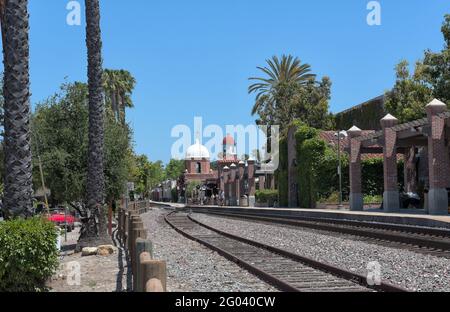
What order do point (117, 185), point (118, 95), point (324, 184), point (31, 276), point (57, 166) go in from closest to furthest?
point (31, 276) < point (57, 166) < point (117, 185) < point (324, 184) < point (118, 95)

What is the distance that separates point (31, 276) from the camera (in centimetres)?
1011

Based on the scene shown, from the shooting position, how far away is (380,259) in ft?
47.4

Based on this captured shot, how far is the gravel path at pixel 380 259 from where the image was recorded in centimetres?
1096

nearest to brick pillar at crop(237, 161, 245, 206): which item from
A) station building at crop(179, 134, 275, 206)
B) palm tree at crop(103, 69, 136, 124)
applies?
station building at crop(179, 134, 275, 206)

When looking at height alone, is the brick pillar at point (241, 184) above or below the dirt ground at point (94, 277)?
above

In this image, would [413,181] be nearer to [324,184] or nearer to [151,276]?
[324,184]

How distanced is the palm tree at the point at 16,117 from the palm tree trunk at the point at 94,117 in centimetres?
761

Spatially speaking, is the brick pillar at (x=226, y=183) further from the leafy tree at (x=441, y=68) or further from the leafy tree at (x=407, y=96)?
the leafy tree at (x=441, y=68)

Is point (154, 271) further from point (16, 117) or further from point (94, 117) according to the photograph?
point (94, 117)

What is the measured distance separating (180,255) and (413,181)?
3319cm

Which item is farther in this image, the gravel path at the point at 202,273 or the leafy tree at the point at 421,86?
the leafy tree at the point at 421,86

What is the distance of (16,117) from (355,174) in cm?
3541

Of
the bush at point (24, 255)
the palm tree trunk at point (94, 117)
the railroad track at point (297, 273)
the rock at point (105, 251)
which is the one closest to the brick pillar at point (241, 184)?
the palm tree trunk at point (94, 117)
